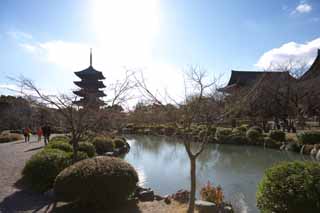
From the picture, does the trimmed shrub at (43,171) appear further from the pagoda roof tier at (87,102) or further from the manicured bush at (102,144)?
the manicured bush at (102,144)

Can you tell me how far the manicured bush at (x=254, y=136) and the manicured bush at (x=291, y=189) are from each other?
14111 mm

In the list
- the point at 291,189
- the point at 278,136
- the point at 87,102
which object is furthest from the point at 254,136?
the point at 291,189

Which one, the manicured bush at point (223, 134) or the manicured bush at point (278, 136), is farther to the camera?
the manicured bush at point (223, 134)

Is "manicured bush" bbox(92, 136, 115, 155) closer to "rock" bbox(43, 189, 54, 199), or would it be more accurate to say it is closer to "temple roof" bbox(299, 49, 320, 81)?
"rock" bbox(43, 189, 54, 199)

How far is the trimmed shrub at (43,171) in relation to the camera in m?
5.67

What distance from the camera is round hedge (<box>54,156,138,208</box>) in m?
4.33

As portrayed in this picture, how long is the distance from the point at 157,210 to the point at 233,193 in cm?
289

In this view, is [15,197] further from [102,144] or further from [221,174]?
[102,144]

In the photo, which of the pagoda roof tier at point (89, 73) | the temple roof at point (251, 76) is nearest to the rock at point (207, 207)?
the temple roof at point (251, 76)

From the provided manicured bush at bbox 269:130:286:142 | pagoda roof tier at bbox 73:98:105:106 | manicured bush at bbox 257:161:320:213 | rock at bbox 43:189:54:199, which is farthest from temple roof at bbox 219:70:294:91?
rock at bbox 43:189:54:199

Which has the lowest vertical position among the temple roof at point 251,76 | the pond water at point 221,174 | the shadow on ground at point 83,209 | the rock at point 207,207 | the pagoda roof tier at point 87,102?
the pond water at point 221,174

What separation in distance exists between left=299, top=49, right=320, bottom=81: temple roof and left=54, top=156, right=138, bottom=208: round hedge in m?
20.4

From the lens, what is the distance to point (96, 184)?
14.2 ft

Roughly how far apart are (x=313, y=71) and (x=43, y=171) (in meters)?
22.3
